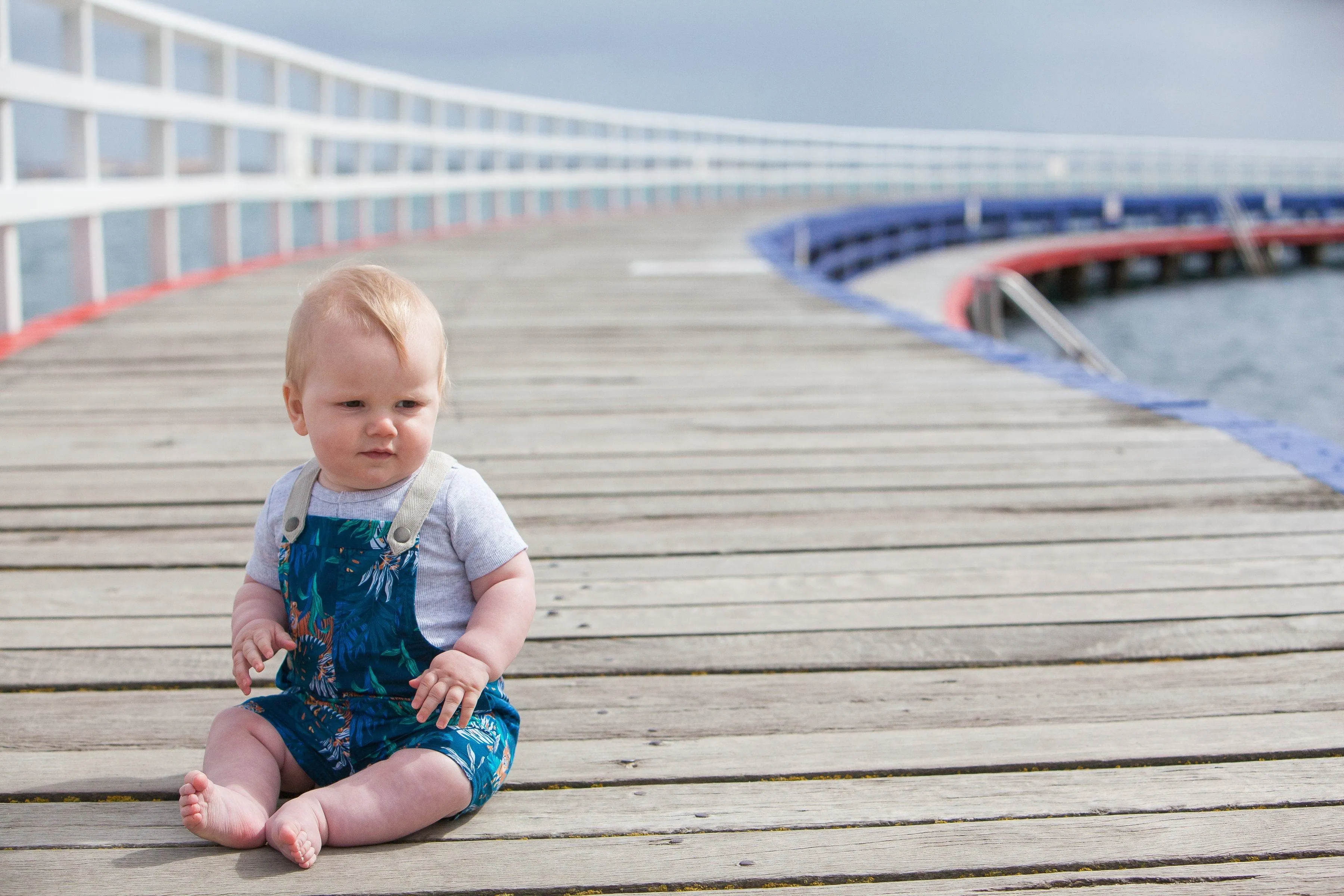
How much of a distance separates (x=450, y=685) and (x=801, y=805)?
428 millimetres

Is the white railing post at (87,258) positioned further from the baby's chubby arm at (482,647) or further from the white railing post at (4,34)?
the baby's chubby arm at (482,647)

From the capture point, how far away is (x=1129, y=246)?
23938 mm

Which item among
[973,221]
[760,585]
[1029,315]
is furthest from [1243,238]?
[760,585]

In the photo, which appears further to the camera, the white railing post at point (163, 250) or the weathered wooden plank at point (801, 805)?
the white railing post at point (163, 250)

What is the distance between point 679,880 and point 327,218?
29.7 ft

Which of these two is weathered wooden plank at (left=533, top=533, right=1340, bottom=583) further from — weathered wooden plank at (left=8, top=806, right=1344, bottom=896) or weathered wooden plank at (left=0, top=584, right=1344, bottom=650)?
weathered wooden plank at (left=8, top=806, right=1344, bottom=896)

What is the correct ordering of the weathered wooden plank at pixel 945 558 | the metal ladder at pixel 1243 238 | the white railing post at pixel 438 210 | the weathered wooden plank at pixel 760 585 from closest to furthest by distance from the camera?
the weathered wooden plank at pixel 760 585 → the weathered wooden plank at pixel 945 558 → the white railing post at pixel 438 210 → the metal ladder at pixel 1243 238

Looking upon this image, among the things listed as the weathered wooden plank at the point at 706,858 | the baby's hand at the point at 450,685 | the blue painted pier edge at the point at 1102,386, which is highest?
the blue painted pier edge at the point at 1102,386

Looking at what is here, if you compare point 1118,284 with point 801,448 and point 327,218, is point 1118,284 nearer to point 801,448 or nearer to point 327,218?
point 327,218

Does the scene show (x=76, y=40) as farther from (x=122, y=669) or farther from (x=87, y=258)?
(x=122, y=669)

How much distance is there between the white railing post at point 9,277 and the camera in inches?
184

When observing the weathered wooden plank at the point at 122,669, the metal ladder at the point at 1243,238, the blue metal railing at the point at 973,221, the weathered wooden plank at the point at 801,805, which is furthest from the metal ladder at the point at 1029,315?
the metal ladder at the point at 1243,238

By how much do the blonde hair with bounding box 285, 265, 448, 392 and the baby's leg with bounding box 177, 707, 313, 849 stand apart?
413mm

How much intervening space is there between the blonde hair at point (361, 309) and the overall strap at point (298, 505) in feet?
0.44
